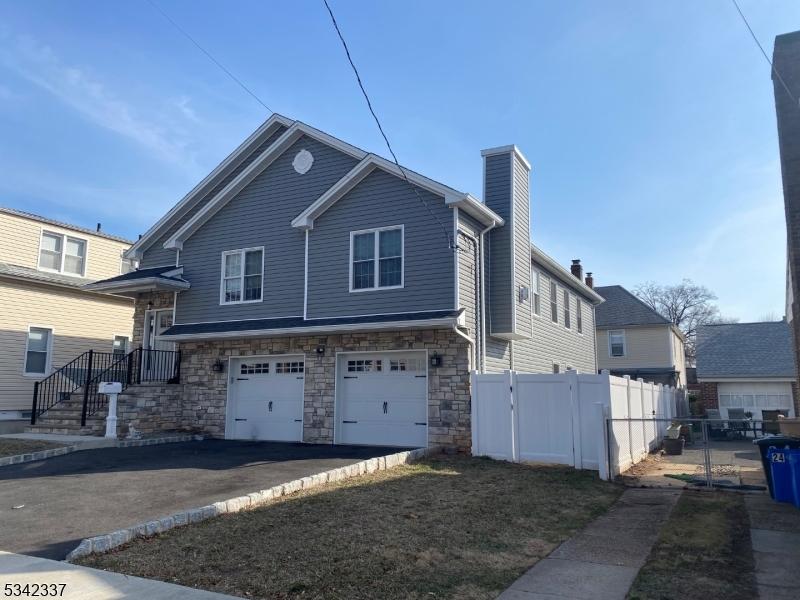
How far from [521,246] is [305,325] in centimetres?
603

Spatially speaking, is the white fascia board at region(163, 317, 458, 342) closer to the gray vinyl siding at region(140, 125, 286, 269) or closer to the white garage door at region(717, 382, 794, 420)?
the gray vinyl siding at region(140, 125, 286, 269)

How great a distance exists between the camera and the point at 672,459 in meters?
15.8

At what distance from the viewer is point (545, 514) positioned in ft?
27.3

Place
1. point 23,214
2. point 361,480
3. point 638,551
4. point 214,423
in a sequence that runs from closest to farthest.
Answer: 1. point 638,551
2. point 361,480
3. point 214,423
4. point 23,214

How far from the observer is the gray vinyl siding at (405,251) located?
14.1 meters

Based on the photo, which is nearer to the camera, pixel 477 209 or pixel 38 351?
pixel 477 209

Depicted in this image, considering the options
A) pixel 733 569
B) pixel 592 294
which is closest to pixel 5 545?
pixel 733 569

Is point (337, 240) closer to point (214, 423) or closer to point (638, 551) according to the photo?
point (214, 423)

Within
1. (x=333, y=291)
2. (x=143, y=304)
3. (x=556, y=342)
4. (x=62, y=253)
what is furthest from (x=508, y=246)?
(x=62, y=253)

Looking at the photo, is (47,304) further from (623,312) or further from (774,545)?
(623,312)

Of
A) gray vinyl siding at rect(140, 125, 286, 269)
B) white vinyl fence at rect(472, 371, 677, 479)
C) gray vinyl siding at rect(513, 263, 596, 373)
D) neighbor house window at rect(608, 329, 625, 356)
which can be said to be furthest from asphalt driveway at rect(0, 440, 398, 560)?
neighbor house window at rect(608, 329, 625, 356)

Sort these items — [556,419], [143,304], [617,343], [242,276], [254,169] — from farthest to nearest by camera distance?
[617,343] < [143,304] < [254,169] < [242,276] < [556,419]

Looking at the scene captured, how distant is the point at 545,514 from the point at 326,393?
7.78m

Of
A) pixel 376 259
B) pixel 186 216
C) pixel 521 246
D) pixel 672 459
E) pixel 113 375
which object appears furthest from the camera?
pixel 186 216
